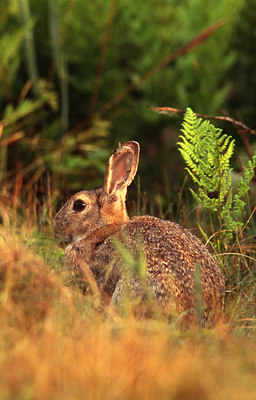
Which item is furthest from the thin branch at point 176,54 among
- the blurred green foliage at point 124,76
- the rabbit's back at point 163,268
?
the rabbit's back at point 163,268

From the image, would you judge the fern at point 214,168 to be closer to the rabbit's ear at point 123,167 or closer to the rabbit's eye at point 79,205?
the rabbit's ear at point 123,167

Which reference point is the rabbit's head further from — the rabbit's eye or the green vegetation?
the green vegetation

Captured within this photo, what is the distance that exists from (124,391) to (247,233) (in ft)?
6.66

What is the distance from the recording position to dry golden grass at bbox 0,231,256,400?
183cm

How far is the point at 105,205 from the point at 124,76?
9.65ft

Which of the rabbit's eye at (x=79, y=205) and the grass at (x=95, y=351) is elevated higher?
the rabbit's eye at (x=79, y=205)

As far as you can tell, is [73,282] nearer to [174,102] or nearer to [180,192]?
[180,192]

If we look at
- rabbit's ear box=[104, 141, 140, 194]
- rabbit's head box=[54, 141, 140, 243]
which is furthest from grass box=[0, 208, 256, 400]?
rabbit's ear box=[104, 141, 140, 194]

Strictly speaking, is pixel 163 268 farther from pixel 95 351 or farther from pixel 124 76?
pixel 124 76

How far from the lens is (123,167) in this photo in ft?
11.8

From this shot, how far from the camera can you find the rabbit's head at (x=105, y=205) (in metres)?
3.58

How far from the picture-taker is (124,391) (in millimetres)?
1811

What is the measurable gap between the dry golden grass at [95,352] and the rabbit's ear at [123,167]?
1.05 m

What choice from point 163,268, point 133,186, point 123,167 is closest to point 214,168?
point 123,167
